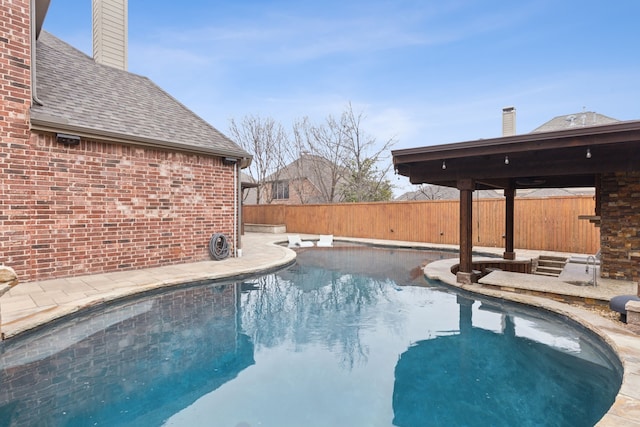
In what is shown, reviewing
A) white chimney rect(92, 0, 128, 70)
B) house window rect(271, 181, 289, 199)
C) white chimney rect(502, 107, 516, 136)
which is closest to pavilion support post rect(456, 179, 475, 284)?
white chimney rect(502, 107, 516, 136)

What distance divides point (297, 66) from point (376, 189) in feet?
32.8

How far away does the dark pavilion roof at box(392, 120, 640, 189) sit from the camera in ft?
15.6

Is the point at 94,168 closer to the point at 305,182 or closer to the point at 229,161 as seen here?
the point at 229,161

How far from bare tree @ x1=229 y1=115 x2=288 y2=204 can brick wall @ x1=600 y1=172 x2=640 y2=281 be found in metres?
21.3

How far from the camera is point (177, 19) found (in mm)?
11305

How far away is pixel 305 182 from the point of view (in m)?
26.1

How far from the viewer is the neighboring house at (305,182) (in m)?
24.5

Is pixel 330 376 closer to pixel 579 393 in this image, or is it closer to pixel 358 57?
pixel 579 393

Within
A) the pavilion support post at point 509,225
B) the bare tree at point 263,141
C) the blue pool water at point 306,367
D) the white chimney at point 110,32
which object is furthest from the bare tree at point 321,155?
the blue pool water at point 306,367

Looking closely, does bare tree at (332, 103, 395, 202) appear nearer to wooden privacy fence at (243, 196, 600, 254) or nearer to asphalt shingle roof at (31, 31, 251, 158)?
wooden privacy fence at (243, 196, 600, 254)

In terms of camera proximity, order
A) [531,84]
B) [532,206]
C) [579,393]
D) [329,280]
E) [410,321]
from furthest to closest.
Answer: [531,84], [532,206], [329,280], [410,321], [579,393]

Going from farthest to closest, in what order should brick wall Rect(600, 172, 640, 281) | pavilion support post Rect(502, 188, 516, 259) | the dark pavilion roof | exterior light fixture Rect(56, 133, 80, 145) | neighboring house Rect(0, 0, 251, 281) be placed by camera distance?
1. pavilion support post Rect(502, 188, 516, 259)
2. exterior light fixture Rect(56, 133, 80, 145)
3. brick wall Rect(600, 172, 640, 281)
4. neighboring house Rect(0, 0, 251, 281)
5. the dark pavilion roof

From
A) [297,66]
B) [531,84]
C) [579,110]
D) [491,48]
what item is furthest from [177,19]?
[579,110]

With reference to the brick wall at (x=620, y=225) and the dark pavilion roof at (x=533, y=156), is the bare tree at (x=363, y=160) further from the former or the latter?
the brick wall at (x=620, y=225)
